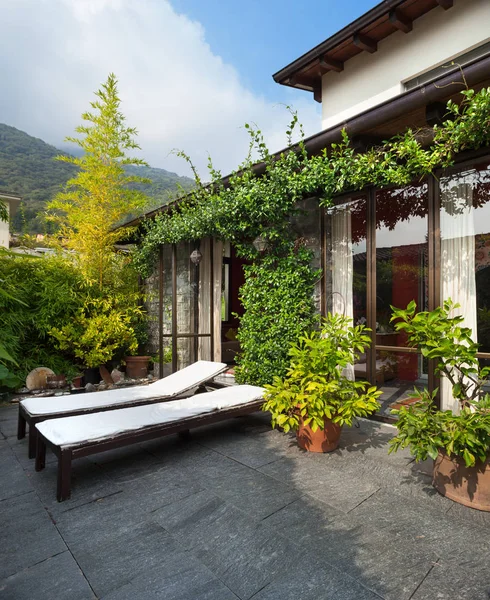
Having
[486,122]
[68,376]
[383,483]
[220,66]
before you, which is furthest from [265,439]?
[220,66]

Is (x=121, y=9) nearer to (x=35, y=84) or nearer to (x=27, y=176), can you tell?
(x=27, y=176)

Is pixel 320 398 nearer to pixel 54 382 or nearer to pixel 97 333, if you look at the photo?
pixel 97 333

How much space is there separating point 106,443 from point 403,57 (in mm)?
6470

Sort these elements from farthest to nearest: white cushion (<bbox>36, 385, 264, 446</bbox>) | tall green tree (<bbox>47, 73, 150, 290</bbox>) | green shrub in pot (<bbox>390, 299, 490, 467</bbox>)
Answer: tall green tree (<bbox>47, 73, 150, 290</bbox>)
white cushion (<bbox>36, 385, 264, 446</bbox>)
green shrub in pot (<bbox>390, 299, 490, 467</bbox>)

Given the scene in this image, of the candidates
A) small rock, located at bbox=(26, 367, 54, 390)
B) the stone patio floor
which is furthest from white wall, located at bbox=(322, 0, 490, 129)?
small rock, located at bbox=(26, 367, 54, 390)

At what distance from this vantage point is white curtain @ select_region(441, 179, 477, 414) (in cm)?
340

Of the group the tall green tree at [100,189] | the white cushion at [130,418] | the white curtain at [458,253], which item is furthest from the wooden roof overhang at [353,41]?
the white cushion at [130,418]

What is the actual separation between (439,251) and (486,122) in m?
1.14

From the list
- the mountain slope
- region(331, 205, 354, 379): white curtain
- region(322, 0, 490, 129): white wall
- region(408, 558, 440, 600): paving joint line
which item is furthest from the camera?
the mountain slope

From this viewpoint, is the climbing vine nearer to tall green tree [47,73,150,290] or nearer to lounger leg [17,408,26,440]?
tall green tree [47,73,150,290]

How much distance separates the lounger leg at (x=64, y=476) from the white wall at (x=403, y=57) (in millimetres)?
4101

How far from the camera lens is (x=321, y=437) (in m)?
3.12

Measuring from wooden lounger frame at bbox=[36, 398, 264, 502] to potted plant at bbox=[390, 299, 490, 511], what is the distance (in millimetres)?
1559

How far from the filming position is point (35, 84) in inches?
1551
